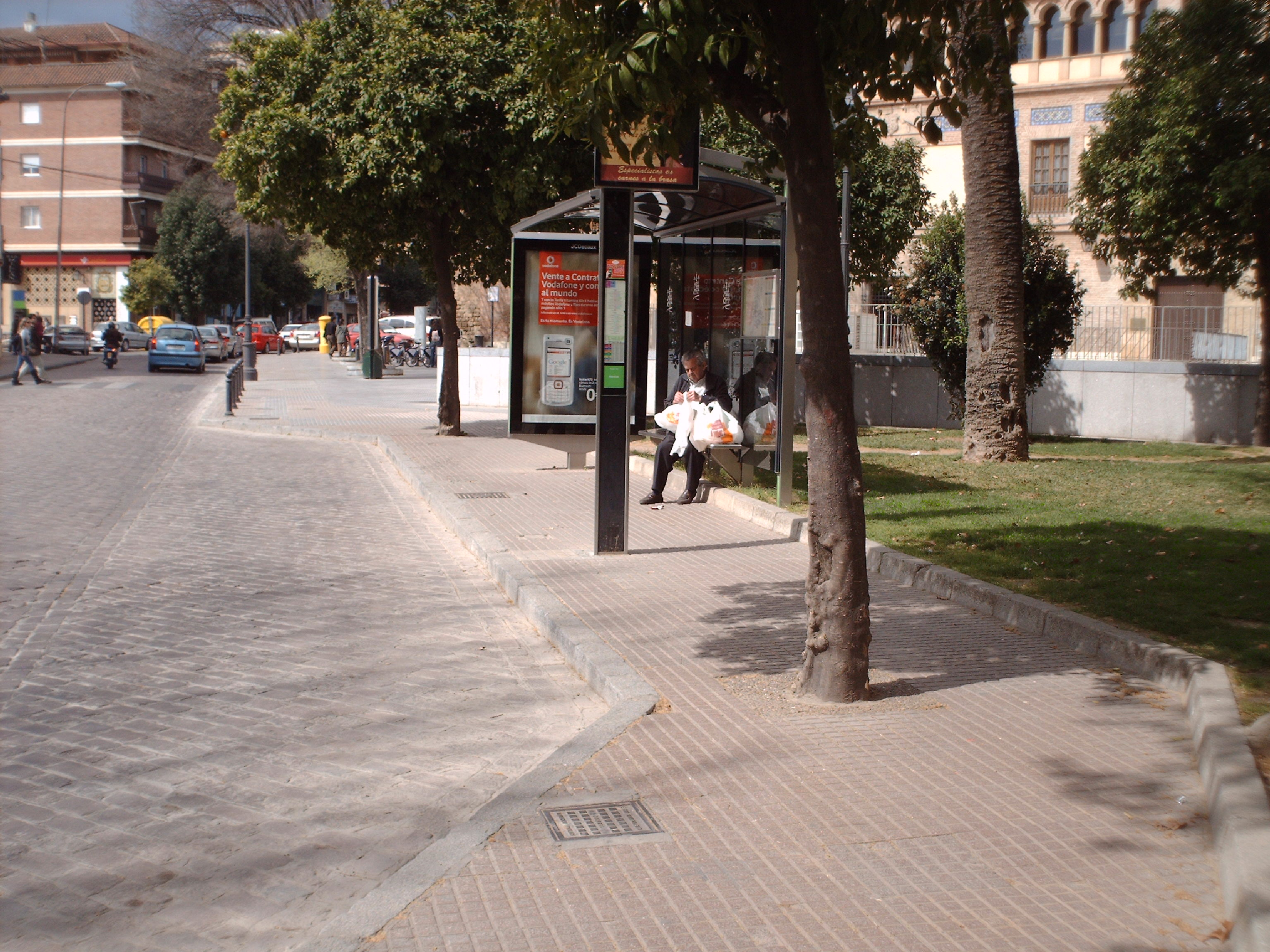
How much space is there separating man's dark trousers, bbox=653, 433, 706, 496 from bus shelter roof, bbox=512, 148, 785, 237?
2216 millimetres

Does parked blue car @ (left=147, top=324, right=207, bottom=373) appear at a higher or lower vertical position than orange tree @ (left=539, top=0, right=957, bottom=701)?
higher

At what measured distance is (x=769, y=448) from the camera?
11.8 meters

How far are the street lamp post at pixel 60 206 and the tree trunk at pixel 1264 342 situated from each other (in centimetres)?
4712

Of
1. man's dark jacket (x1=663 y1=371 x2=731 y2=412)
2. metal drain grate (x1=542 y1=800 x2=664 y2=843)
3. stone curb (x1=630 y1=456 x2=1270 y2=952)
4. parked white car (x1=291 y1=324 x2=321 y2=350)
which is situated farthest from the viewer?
parked white car (x1=291 y1=324 x2=321 y2=350)

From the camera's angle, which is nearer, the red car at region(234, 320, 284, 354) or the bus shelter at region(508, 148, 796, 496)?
the bus shelter at region(508, 148, 796, 496)

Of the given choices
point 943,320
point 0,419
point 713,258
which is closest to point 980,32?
point 713,258

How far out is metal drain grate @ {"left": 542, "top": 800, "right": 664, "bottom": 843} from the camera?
4113 mm

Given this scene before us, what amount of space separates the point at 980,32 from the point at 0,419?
2012 centimetres

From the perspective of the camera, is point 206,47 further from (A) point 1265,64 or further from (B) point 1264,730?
(B) point 1264,730

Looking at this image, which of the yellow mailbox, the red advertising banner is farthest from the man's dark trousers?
the yellow mailbox

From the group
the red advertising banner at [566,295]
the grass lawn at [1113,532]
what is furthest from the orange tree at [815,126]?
the red advertising banner at [566,295]

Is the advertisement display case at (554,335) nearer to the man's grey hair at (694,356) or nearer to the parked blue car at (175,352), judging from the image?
the man's grey hair at (694,356)

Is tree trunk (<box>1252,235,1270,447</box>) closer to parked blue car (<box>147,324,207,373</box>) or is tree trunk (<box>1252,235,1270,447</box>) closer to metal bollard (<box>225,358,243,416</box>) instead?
metal bollard (<box>225,358,243,416</box>)

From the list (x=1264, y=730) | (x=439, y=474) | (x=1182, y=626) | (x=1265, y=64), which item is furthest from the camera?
(x=1265, y=64)
